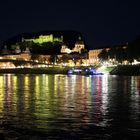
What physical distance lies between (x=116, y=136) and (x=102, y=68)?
116011 mm

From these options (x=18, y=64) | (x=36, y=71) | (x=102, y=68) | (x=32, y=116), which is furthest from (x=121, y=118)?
(x=18, y=64)

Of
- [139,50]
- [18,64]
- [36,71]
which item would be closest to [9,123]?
[139,50]

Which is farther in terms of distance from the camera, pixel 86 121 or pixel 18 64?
pixel 18 64

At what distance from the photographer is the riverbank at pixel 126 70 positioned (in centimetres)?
10886

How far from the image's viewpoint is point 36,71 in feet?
547

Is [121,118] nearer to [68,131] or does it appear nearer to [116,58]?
[68,131]

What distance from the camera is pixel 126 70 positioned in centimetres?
11375

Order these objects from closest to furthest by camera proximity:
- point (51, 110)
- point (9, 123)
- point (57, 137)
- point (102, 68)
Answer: point (57, 137)
point (9, 123)
point (51, 110)
point (102, 68)

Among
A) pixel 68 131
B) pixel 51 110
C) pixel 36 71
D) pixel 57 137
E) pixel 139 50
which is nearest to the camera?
pixel 57 137

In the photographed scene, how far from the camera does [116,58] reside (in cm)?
13225

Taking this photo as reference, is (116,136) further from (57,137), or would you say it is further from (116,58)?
(116,58)

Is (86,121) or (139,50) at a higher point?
(139,50)

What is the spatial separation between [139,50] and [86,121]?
88165 mm

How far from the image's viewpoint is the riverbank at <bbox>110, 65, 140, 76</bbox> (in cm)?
10886
